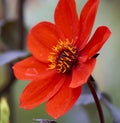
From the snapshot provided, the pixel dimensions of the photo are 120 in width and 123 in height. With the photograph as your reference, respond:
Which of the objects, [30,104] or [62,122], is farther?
[62,122]

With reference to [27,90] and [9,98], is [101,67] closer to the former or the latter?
[9,98]

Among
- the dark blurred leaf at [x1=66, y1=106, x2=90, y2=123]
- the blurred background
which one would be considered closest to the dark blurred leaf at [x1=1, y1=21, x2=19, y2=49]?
the blurred background

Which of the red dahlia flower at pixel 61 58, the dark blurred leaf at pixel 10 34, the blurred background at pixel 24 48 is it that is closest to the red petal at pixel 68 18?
the red dahlia flower at pixel 61 58

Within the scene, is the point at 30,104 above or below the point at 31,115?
above

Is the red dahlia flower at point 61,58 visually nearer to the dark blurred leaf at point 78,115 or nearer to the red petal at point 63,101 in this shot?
the red petal at point 63,101

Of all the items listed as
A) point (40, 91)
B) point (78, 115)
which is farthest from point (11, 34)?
point (40, 91)

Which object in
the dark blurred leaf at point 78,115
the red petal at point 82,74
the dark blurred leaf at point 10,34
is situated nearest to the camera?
the red petal at point 82,74

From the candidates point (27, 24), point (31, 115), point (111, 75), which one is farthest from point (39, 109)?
point (27, 24)

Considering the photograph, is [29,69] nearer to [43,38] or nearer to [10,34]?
[43,38]
